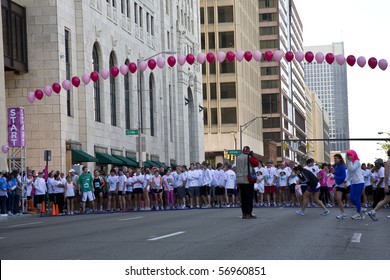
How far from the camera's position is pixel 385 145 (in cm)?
13462

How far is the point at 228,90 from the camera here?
102 meters

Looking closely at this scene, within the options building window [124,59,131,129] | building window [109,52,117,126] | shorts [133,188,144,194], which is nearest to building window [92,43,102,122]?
building window [109,52,117,126]

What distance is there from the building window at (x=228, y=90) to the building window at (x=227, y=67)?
1404 mm

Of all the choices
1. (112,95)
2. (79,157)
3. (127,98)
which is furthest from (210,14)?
(79,157)

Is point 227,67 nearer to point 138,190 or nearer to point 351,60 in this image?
point 351,60

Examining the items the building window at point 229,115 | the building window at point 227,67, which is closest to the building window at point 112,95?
the building window at point 229,115

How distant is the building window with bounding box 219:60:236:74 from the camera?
10171 cm

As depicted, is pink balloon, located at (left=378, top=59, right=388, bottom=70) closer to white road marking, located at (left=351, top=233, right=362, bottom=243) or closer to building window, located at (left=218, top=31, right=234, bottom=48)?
white road marking, located at (left=351, top=233, right=362, bottom=243)

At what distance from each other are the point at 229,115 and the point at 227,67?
5193 millimetres

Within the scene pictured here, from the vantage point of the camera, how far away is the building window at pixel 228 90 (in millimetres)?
101562

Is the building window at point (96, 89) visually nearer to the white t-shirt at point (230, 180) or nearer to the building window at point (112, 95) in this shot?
the building window at point (112, 95)

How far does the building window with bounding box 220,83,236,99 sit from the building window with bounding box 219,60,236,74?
1.40 metres

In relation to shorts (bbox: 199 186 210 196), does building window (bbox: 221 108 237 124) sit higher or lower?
higher
